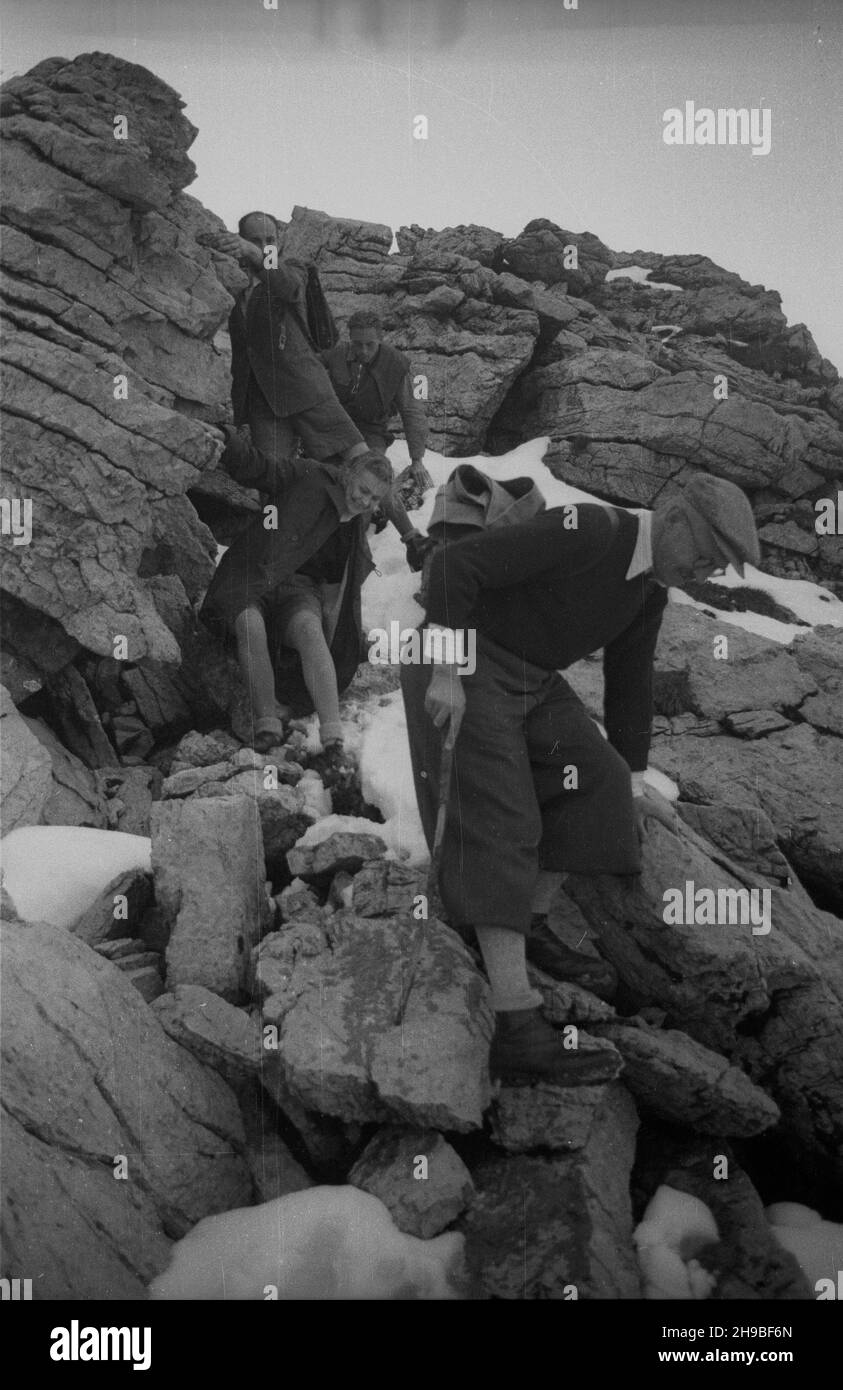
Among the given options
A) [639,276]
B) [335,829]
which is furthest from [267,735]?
[639,276]

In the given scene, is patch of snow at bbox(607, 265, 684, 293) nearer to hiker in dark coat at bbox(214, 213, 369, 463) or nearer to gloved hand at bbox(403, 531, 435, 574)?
hiker in dark coat at bbox(214, 213, 369, 463)

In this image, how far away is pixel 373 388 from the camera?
496 centimetres

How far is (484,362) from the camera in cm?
552

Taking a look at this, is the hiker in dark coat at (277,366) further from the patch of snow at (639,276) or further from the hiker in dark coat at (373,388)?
the patch of snow at (639,276)

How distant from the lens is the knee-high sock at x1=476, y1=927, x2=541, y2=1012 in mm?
3543

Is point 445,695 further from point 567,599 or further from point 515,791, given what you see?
point 567,599

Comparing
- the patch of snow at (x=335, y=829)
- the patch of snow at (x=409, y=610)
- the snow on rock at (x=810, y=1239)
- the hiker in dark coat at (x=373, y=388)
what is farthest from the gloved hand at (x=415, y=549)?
the snow on rock at (x=810, y=1239)

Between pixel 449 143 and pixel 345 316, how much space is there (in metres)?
1.09

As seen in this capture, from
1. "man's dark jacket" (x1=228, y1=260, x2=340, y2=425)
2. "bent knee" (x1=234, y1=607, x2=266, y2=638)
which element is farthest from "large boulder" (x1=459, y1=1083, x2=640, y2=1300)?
"man's dark jacket" (x1=228, y1=260, x2=340, y2=425)

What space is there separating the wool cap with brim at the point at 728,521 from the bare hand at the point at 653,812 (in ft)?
3.60

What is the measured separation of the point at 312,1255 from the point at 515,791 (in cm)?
183

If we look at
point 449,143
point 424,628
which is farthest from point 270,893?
point 449,143

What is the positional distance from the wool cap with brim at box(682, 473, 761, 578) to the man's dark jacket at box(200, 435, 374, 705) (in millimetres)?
1898
